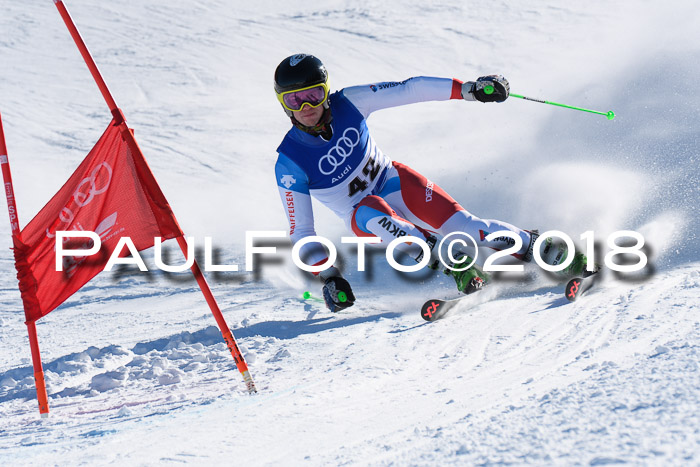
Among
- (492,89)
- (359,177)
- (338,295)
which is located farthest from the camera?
(359,177)

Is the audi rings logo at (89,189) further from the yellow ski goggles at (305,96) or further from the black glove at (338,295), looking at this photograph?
the black glove at (338,295)

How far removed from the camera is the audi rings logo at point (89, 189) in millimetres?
3971

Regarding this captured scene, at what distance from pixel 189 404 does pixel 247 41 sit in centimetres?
1761

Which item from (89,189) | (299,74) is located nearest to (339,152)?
(299,74)

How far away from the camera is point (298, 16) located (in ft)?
71.2

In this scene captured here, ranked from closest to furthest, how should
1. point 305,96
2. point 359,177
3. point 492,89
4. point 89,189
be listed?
point 89,189 → point 305,96 → point 492,89 → point 359,177

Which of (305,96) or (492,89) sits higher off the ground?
(492,89)

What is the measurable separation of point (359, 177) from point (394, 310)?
1411 mm

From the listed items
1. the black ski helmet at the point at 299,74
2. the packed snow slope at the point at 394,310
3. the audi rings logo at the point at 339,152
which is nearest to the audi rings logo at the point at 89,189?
the packed snow slope at the point at 394,310

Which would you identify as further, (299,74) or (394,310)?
(394,310)

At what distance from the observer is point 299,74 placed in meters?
4.32

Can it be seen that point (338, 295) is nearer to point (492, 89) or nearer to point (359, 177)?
point (359, 177)

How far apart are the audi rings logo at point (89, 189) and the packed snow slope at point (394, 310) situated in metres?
1.05

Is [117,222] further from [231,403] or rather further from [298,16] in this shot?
[298,16]
